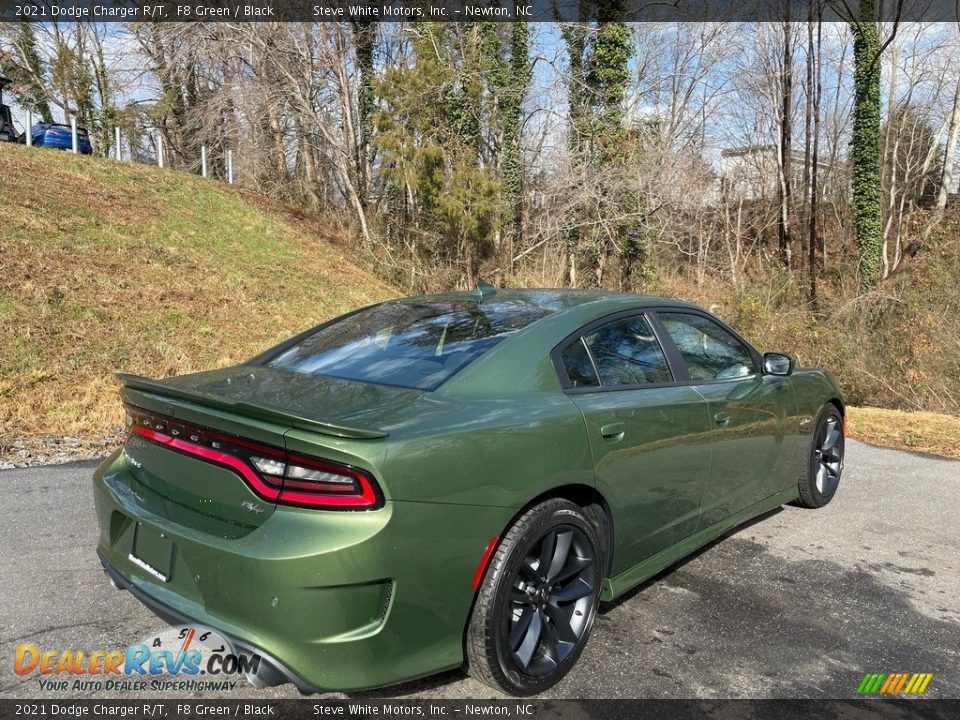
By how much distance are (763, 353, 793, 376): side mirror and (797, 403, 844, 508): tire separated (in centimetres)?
76

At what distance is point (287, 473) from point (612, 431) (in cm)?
135

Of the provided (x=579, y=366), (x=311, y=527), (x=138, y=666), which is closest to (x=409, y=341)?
(x=579, y=366)

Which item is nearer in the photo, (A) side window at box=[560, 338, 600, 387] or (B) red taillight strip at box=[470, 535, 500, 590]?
(B) red taillight strip at box=[470, 535, 500, 590]

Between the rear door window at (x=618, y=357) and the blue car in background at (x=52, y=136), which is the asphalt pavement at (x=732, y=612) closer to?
the rear door window at (x=618, y=357)

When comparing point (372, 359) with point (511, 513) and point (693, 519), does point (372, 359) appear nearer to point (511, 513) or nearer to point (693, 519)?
point (511, 513)

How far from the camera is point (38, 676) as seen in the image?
8.62 feet

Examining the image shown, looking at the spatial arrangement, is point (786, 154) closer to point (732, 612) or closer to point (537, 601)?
point (732, 612)

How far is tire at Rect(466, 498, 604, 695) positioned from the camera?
2.40 m

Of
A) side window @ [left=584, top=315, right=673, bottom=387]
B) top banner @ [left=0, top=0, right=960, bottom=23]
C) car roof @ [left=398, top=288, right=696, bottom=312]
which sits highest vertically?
top banner @ [left=0, top=0, right=960, bottom=23]

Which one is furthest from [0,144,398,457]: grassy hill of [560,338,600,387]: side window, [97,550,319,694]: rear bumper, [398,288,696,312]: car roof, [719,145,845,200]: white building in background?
[719,145,845,200]: white building in background

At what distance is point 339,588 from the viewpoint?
2.10 m

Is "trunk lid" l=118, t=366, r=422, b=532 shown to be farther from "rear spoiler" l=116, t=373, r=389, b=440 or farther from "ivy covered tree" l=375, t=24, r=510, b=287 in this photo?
"ivy covered tree" l=375, t=24, r=510, b=287

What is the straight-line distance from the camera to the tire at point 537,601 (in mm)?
2404

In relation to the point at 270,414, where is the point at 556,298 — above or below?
above
